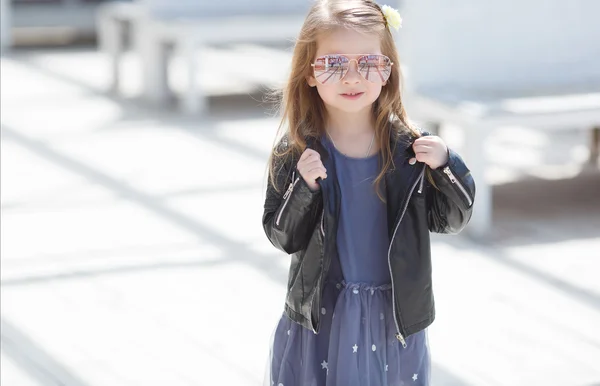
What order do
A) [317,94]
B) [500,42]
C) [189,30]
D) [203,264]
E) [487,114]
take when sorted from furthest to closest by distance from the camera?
1. [189,30]
2. [500,42]
3. [487,114]
4. [203,264]
5. [317,94]

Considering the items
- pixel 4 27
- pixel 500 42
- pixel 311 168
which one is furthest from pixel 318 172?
pixel 4 27

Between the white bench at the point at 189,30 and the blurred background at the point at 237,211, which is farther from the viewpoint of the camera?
the white bench at the point at 189,30

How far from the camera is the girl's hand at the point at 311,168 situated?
2248 mm

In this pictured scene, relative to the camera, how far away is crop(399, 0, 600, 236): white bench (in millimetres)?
5355

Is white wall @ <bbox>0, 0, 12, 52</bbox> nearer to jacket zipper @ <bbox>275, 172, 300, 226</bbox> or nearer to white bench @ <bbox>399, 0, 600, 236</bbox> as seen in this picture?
white bench @ <bbox>399, 0, 600, 236</bbox>

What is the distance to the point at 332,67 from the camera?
2275mm

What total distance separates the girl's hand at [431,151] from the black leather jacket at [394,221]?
0.8 inches

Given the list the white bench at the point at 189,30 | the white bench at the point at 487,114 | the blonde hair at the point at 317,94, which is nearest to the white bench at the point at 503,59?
the white bench at the point at 487,114

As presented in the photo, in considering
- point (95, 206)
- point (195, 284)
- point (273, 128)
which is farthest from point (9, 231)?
point (273, 128)

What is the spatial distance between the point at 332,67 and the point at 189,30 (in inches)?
245

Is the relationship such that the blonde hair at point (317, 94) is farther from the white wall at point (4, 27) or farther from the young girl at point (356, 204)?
the white wall at point (4, 27)

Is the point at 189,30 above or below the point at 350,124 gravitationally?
below

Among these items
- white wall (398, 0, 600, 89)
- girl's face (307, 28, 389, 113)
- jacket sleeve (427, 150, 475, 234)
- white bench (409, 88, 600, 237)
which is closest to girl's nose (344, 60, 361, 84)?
girl's face (307, 28, 389, 113)

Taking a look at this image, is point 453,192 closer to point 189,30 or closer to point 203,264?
point 203,264
